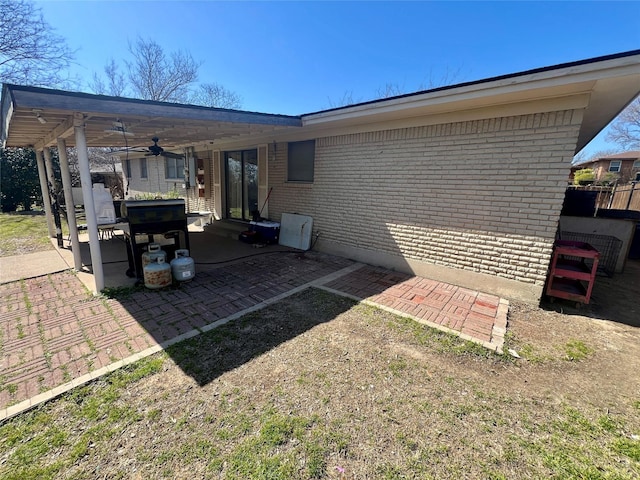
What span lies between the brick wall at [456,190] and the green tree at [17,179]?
1549 centimetres

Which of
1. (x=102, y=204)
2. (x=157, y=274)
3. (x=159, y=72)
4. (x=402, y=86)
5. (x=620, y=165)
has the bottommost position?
(x=157, y=274)

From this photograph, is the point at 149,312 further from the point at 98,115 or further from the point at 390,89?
the point at 390,89

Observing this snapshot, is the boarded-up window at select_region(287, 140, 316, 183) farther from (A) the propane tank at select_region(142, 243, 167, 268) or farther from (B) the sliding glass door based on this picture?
(A) the propane tank at select_region(142, 243, 167, 268)

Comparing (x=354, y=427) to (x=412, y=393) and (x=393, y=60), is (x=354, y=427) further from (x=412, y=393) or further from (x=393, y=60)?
(x=393, y=60)

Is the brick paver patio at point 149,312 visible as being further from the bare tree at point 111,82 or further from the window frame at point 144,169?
the bare tree at point 111,82

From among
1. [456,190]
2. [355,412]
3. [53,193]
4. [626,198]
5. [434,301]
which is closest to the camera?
[355,412]

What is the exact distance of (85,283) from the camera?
4.45 metres

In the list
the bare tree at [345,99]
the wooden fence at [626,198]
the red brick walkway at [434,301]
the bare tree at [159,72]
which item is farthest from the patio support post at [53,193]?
the wooden fence at [626,198]

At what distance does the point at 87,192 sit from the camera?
383 centimetres

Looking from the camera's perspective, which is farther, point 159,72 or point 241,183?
point 159,72

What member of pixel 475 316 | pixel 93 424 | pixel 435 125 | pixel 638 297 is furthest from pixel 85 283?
pixel 638 297

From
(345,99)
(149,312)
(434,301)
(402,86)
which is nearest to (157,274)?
(149,312)

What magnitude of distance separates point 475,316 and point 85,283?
19.5 ft

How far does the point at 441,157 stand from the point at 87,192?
17.9ft
